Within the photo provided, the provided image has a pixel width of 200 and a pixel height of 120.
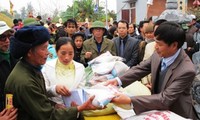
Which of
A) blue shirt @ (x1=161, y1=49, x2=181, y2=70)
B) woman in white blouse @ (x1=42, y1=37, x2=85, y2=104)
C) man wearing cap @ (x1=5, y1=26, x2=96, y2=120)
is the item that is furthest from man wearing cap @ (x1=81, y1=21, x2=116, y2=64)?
man wearing cap @ (x1=5, y1=26, x2=96, y2=120)

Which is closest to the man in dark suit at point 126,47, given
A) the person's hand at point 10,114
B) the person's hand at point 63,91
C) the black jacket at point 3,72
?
the black jacket at point 3,72

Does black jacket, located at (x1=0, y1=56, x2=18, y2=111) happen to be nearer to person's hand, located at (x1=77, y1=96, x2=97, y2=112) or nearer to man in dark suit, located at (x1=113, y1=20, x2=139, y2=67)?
person's hand, located at (x1=77, y1=96, x2=97, y2=112)

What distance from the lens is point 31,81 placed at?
1.85 m

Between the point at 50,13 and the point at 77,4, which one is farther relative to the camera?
the point at 50,13

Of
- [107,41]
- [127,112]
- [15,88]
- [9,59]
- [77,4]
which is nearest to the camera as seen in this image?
[15,88]

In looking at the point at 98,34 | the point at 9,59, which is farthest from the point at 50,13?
the point at 9,59

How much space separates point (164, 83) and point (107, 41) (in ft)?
8.82

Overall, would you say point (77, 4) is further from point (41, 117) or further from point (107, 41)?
point (41, 117)

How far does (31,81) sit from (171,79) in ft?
3.51

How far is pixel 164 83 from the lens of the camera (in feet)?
6.96

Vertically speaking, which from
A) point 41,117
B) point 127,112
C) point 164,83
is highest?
point 164,83

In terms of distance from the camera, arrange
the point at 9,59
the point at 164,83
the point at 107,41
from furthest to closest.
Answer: the point at 107,41 → the point at 9,59 → the point at 164,83

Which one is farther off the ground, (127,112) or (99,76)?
(99,76)

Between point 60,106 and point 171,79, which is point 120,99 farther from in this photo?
point 60,106
